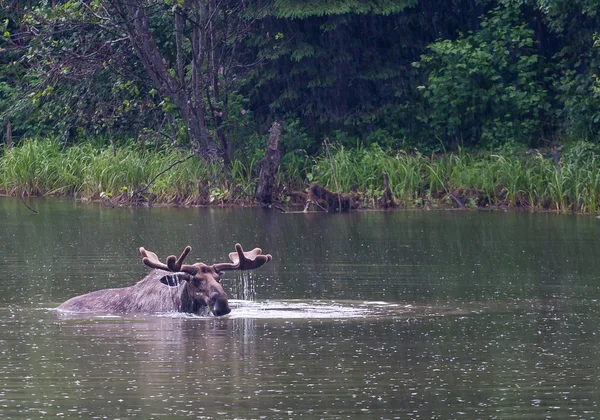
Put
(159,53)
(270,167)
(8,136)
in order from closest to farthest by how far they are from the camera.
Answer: (270,167)
(159,53)
(8,136)

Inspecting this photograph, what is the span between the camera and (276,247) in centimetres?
1880

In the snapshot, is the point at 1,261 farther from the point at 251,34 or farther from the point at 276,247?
the point at 251,34

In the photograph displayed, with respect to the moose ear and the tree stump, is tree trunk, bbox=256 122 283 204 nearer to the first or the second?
the tree stump

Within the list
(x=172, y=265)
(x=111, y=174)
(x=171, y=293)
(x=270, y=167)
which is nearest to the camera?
(x=172, y=265)

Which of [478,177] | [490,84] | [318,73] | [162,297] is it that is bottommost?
[162,297]

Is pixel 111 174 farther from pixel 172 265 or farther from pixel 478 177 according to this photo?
pixel 172 265

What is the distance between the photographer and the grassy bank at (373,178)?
2544 cm

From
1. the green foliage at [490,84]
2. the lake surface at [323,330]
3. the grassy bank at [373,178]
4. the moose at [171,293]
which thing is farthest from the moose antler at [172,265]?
the green foliage at [490,84]

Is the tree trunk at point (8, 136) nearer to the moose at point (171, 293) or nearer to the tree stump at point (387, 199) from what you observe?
the tree stump at point (387, 199)

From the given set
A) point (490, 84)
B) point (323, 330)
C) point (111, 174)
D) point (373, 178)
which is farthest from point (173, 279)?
point (490, 84)

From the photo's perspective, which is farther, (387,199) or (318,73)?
(318,73)

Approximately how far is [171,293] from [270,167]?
13428mm

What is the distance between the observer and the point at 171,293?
1305cm

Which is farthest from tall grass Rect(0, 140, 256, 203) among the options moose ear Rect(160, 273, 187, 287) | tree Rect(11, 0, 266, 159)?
moose ear Rect(160, 273, 187, 287)
